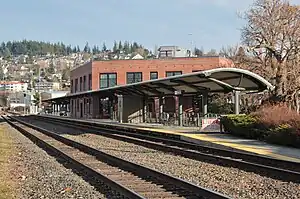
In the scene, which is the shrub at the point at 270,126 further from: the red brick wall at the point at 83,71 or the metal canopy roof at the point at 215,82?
the red brick wall at the point at 83,71

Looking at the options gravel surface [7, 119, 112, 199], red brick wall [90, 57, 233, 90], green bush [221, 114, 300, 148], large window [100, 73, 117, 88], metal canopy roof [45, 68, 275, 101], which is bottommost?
gravel surface [7, 119, 112, 199]

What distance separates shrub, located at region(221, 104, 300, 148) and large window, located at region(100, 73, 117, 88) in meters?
52.3

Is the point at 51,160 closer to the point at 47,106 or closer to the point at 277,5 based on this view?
the point at 277,5

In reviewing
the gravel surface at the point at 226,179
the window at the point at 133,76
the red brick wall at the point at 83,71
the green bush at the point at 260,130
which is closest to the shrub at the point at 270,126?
the green bush at the point at 260,130

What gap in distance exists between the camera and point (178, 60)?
259 feet

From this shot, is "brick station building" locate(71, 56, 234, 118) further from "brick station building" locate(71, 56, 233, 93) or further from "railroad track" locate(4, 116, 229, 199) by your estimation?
"railroad track" locate(4, 116, 229, 199)

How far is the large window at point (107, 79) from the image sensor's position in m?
81.5

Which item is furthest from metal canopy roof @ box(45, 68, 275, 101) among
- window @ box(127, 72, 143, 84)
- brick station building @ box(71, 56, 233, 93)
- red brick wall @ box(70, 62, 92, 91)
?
red brick wall @ box(70, 62, 92, 91)

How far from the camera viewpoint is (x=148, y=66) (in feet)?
262

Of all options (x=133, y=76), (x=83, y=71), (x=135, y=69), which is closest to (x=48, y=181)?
(x=133, y=76)

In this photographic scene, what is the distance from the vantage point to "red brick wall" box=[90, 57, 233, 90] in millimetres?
77750

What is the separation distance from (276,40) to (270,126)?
75.6 feet

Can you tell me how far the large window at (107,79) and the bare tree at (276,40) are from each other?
36.4 metres

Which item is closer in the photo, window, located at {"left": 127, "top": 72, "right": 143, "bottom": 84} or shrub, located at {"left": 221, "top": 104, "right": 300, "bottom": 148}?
shrub, located at {"left": 221, "top": 104, "right": 300, "bottom": 148}
